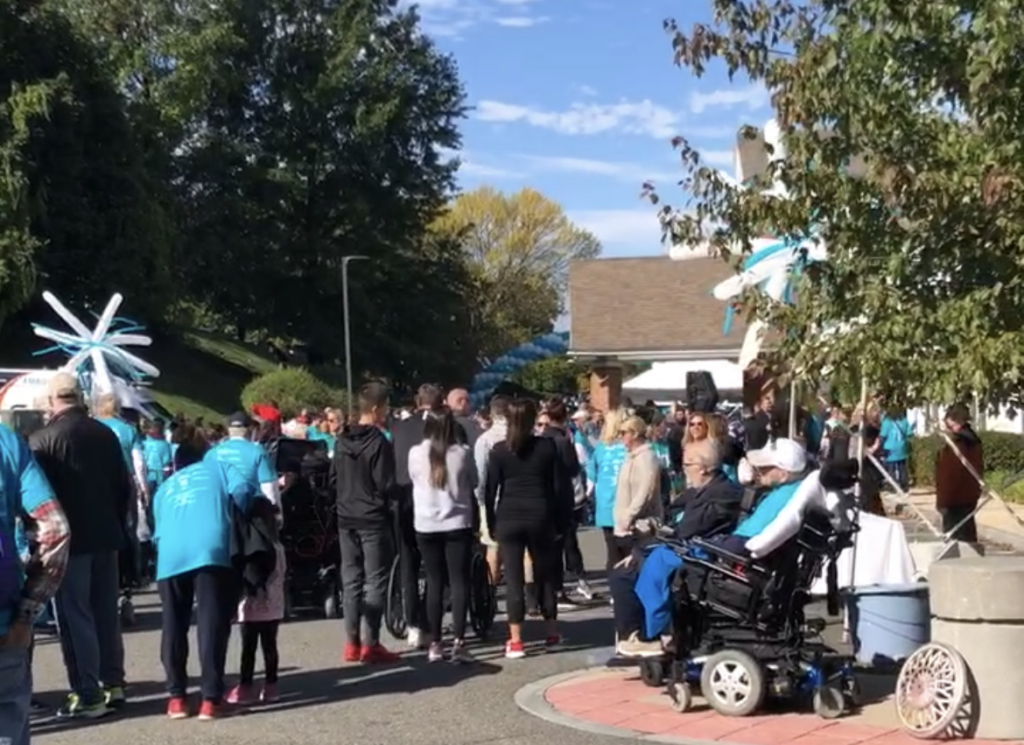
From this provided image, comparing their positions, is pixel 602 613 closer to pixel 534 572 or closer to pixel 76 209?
pixel 534 572

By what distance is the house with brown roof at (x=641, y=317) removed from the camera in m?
36.2

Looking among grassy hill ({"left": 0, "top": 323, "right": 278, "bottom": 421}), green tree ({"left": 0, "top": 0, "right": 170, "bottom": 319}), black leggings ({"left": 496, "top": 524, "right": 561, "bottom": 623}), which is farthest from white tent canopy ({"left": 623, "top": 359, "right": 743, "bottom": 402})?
black leggings ({"left": 496, "top": 524, "right": 561, "bottom": 623})

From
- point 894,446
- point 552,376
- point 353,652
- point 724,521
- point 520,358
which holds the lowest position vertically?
point 353,652

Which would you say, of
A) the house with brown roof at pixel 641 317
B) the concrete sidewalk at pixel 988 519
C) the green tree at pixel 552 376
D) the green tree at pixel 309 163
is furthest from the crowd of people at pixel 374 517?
the green tree at pixel 552 376

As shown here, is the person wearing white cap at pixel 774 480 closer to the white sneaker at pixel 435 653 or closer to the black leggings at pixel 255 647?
the white sneaker at pixel 435 653

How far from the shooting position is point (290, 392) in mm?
42531

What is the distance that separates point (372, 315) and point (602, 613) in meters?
44.6

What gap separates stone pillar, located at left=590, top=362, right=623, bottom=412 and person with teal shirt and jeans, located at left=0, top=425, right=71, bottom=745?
1225 inches

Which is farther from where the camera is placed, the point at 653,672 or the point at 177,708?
the point at 653,672

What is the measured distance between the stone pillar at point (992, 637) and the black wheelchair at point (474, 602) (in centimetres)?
432

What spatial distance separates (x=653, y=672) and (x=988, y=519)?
1419 centimetres

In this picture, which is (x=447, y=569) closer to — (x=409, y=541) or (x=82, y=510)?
(x=409, y=541)

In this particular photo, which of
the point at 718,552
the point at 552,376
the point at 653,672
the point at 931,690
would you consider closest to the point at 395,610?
the point at 653,672

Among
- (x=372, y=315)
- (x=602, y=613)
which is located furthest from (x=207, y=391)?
(x=602, y=613)
